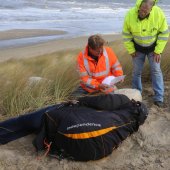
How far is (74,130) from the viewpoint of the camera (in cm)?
Answer: 435

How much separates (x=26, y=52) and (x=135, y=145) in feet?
32.1

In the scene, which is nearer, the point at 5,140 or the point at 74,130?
the point at 74,130

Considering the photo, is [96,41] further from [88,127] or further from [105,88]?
[88,127]

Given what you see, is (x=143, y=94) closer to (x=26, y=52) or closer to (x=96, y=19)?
(x=26, y=52)

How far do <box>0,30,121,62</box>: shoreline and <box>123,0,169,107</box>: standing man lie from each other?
7122 mm

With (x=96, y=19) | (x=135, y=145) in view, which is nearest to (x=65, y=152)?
(x=135, y=145)

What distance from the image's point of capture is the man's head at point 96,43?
5207 millimetres

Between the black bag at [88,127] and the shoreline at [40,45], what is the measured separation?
8.25m

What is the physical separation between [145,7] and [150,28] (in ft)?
1.11

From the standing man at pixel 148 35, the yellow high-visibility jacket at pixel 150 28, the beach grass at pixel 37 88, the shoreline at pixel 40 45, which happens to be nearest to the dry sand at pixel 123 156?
the beach grass at pixel 37 88

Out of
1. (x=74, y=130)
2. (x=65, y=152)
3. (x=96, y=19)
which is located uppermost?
(x=74, y=130)

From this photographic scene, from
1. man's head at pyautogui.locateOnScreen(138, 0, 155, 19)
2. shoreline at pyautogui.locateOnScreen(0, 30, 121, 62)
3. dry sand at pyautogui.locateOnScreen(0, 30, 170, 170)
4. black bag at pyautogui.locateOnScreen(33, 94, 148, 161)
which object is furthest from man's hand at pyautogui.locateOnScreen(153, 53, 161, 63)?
shoreline at pyautogui.locateOnScreen(0, 30, 121, 62)

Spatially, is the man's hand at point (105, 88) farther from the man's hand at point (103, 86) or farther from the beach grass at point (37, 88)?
the beach grass at point (37, 88)

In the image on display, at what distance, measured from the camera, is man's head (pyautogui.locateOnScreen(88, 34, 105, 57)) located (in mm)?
5207
